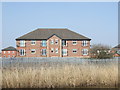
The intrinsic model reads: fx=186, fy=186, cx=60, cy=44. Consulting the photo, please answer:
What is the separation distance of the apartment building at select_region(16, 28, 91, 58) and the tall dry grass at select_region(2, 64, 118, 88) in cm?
3570

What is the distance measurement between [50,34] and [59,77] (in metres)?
38.4

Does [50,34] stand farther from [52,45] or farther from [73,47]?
[73,47]

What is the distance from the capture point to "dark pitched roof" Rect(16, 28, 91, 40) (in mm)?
45219

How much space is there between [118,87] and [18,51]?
38.7m

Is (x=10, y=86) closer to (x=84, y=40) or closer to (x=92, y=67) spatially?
(x=92, y=67)

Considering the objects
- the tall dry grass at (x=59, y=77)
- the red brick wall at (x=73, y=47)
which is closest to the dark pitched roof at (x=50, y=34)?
the red brick wall at (x=73, y=47)

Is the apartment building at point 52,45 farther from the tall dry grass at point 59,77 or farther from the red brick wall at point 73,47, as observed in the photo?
the tall dry grass at point 59,77

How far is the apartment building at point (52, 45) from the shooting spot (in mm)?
44531

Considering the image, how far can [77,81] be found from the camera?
8141mm

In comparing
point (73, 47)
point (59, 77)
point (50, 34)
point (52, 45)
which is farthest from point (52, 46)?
point (59, 77)

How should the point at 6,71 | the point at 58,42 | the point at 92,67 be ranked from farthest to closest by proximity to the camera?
the point at 58,42 → the point at 92,67 → the point at 6,71

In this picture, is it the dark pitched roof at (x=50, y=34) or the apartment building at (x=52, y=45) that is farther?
the dark pitched roof at (x=50, y=34)

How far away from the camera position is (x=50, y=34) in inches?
1820

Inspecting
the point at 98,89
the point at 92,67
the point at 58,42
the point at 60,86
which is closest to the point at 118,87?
the point at 98,89
